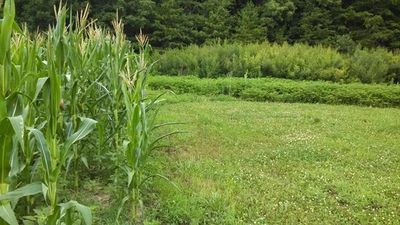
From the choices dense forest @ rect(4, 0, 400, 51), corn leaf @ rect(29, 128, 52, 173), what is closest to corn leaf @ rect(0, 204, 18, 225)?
corn leaf @ rect(29, 128, 52, 173)

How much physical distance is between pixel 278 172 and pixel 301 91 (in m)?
6.93

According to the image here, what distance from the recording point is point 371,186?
4137 millimetres

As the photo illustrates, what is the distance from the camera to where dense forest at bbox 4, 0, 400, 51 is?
20641 millimetres

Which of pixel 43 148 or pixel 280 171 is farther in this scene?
pixel 280 171

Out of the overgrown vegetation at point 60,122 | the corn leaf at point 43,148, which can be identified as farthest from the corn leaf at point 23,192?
the corn leaf at point 43,148

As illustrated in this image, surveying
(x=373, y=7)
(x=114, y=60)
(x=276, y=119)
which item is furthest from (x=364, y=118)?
(x=373, y=7)

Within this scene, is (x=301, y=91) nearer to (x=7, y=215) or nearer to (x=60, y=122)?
(x=60, y=122)

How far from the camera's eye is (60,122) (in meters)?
3.19

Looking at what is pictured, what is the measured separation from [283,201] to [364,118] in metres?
5.22

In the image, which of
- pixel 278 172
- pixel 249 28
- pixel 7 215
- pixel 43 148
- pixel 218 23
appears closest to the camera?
pixel 7 215

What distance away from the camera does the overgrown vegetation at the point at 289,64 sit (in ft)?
45.2

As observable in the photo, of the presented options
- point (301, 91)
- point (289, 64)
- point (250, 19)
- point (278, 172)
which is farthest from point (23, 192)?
point (250, 19)

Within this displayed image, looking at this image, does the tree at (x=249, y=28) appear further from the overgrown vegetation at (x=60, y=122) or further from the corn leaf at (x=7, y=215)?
the corn leaf at (x=7, y=215)

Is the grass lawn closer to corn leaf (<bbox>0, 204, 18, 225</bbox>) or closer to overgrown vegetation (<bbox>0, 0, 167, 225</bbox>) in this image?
overgrown vegetation (<bbox>0, 0, 167, 225</bbox>)
